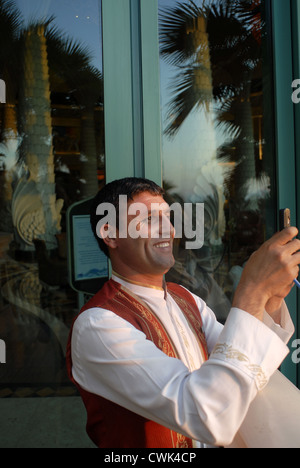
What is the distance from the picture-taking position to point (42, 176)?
6.86 ft

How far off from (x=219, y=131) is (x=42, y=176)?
101 centimetres

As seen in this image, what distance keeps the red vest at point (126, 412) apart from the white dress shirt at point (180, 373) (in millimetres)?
50

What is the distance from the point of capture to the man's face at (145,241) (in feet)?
3.99

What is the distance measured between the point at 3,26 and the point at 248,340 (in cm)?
203

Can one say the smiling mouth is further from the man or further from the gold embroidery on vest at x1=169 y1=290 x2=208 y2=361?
the gold embroidery on vest at x1=169 y1=290 x2=208 y2=361

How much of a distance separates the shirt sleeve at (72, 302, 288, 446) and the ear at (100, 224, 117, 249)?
0.85 feet

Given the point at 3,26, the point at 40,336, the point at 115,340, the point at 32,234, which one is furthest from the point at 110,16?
the point at 40,336

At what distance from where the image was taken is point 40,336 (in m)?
2.24

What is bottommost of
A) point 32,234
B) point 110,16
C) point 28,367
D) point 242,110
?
point 28,367

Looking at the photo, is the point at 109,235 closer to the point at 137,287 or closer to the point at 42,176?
the point at 137,287

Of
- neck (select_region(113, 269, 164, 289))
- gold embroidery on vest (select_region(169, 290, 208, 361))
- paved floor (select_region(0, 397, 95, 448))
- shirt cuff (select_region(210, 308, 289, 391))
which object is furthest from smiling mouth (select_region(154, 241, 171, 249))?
paved floor (select_region(0, 397, 95, 448))

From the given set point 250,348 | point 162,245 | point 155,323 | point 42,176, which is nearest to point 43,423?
point 42,176

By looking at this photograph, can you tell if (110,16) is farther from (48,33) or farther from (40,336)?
(40,336)

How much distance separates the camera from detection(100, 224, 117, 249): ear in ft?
4.11
